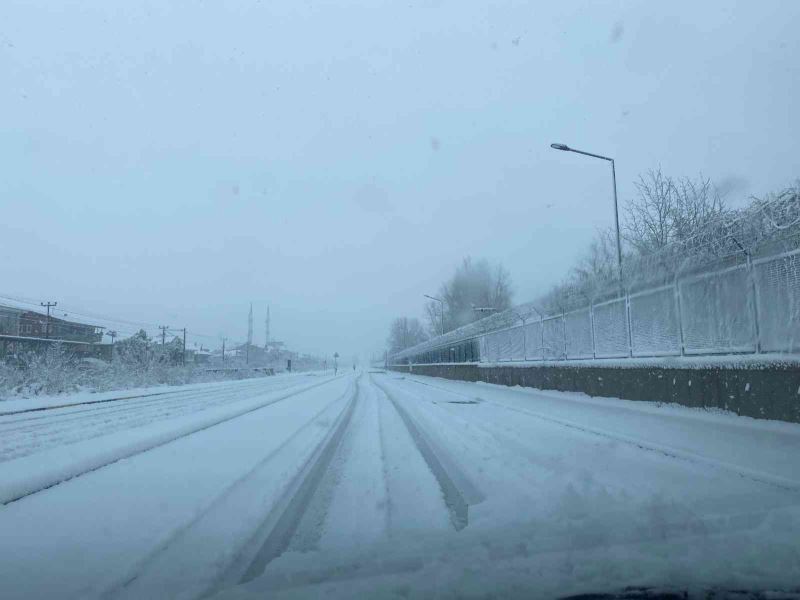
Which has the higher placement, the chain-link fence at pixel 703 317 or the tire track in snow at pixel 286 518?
the chain-link fence at pixel 703 317

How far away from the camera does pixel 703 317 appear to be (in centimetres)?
1288

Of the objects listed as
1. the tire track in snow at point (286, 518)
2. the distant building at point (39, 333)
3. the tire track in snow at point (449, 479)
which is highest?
the distant building at point (39, 333)

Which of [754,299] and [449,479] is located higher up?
[754,299]

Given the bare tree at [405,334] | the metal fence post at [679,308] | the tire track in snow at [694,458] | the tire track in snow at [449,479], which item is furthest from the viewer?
the bare tree at [405,334]

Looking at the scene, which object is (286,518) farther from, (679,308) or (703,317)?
(679,308)

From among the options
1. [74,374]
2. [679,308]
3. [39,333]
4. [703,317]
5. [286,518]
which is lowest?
[286,518]

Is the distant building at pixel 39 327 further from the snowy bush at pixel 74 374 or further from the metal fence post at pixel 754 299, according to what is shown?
the metal fence post at pixel 754 299

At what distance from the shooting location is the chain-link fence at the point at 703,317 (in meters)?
10.6

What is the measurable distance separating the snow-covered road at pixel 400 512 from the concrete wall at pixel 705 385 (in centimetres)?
40

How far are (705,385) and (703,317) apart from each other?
164 cm

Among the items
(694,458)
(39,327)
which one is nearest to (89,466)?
(694,458)

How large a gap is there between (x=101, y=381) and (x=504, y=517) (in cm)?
3279

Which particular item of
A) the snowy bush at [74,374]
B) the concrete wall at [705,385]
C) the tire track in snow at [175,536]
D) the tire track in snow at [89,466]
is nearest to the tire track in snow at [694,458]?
the concrete wall at [705,385]

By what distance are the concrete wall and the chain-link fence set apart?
1.78ft
